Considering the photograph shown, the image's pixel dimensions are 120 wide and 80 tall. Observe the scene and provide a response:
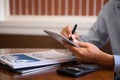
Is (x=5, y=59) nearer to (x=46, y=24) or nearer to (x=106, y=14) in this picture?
(x=106, y=14)

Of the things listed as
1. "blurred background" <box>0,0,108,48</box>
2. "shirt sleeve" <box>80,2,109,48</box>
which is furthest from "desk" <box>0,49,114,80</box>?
"blurred background" <box>0,0,108,48</box>

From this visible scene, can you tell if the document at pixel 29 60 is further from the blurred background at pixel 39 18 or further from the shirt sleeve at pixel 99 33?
the blurred background at pixel 39 18

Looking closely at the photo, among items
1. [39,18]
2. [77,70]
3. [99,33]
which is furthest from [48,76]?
[39,18]

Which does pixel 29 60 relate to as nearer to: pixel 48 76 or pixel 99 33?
pixel 48 76

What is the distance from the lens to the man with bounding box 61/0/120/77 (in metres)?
1.08

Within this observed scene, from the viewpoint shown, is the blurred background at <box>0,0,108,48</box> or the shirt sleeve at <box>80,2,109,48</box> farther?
the blurred background at <box>0,0,108,48</box>

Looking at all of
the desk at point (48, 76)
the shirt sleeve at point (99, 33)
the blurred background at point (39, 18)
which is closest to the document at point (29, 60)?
the desk at point (48, 76)

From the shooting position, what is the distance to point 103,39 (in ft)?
5.40

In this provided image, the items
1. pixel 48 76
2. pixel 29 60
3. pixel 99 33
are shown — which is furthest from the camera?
pixel 99 33

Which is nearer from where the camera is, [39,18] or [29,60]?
[29,60]

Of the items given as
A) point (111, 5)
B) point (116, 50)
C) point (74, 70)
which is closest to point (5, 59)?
point (74, 70)

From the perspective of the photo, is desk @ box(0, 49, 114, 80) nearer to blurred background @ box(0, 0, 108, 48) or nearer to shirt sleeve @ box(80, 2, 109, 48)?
shirt sleeve @ box(80, 2, 109, 48)

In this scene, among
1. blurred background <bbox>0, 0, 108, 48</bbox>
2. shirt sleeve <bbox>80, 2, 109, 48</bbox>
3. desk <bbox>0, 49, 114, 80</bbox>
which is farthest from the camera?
blurred background <bbox>0, 0, 108, 48</bbox>

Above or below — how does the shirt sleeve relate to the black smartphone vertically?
above
